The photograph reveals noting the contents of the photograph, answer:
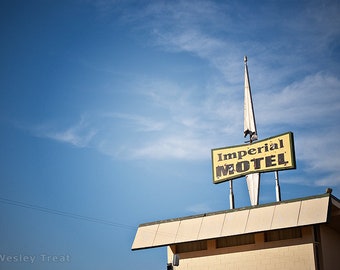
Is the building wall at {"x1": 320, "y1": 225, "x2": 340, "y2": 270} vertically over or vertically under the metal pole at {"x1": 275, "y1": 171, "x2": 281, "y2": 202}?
under

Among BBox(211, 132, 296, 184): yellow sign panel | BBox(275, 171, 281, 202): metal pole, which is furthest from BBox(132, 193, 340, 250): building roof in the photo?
BBox(211, 132, 296, 184): yellow sign panel

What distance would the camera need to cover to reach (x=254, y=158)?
42.8 m

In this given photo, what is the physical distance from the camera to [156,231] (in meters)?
41.1

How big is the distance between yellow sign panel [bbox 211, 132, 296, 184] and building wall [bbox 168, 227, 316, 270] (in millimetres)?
5746

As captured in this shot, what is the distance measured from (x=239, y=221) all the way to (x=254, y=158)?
6.26 metres

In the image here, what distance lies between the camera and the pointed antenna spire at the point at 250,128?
41.9m

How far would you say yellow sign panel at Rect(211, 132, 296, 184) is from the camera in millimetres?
41344

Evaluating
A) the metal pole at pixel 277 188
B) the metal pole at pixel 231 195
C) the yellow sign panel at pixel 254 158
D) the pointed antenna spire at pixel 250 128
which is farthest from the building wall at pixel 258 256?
the yellow sign panel at pixel 254 158

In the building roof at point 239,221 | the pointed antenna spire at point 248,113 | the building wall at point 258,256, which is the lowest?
the building wall at point 258,256

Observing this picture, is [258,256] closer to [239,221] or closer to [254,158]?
[239,221]

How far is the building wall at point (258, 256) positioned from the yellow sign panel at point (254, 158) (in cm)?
575

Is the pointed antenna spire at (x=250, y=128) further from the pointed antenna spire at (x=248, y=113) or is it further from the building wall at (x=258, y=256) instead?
the building wall at (x=258, y=256)

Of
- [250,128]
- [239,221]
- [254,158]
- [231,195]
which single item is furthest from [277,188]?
[250,128]

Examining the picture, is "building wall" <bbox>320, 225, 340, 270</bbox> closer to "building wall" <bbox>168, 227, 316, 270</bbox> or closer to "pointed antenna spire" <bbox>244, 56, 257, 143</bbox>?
"building wall" <bbox>168, 227, 316, 270</bbox>
